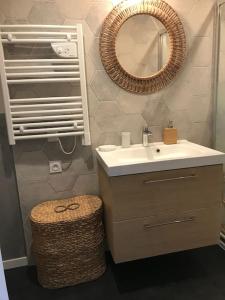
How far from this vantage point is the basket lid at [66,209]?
167cm

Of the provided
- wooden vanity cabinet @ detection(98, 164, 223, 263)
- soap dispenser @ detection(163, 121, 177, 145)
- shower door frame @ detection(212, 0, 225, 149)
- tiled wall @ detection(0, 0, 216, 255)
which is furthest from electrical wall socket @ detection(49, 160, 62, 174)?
shower door frame @ detection(212, 0, 225, 149)

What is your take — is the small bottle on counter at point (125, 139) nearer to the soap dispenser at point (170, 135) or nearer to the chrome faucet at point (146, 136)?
the chrome faucet at point (146, 136)

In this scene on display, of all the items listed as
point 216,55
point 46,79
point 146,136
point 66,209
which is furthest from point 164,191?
point 216,55

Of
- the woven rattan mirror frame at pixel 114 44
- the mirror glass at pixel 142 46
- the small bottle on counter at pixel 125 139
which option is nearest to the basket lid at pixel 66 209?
the small bottle on counter at pixel 125 139

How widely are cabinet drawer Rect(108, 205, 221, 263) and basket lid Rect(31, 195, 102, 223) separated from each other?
0.83 ft

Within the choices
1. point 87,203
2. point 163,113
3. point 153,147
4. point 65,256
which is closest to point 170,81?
point 163,113

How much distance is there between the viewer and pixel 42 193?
6.27ft

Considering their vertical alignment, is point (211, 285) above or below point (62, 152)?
below

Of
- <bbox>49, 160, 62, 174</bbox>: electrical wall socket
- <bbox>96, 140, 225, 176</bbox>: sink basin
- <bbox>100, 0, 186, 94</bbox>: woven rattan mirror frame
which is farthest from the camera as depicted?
<bbox>49, 160, 62, 174</bbox>: electrical wall socket

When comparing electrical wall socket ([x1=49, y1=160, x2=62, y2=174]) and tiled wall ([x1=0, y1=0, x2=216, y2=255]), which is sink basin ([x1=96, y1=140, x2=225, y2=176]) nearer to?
tiled wall ([x1=0, y1=0, x2=216, y2=255])

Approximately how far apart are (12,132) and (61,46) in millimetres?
644

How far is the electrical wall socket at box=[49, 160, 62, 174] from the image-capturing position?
6.18 feet

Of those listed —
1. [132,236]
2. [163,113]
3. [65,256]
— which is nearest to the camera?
[132,236]

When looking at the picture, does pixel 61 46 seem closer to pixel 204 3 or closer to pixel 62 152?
pixel 62 152
